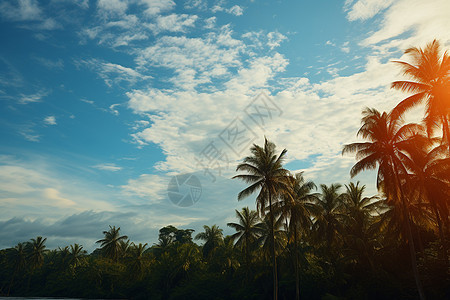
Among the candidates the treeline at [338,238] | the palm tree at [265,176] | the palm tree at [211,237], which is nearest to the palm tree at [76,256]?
the treeline at [338,238]

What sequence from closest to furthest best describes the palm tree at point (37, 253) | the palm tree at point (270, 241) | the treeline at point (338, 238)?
the treeline at point (338, 238) → the palm tree at point (270, 241) → the palm tree at point (37, 253)

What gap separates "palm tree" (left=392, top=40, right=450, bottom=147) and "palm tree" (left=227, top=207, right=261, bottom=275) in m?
28.8

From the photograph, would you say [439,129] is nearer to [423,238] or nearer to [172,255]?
[423,238]

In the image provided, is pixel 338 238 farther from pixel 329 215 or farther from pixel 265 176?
pixel 265 176

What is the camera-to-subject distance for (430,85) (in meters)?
20.0

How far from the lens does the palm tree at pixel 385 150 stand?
24344mm

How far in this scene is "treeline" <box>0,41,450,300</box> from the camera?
24.2 m

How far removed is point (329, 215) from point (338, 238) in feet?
10.0

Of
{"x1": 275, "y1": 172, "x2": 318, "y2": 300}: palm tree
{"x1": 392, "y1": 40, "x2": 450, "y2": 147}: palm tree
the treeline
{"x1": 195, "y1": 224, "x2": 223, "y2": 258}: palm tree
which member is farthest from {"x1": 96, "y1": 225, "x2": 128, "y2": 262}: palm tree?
{"x1": 392, "y1": 40, "x2": 450, "y2": 147}: palm tree

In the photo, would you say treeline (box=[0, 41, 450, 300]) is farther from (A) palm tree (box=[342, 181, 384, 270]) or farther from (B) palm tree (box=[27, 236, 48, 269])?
(B) palm tree (box=[27, 236, 48, 269])

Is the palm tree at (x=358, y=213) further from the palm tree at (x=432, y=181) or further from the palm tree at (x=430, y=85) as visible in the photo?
the palm tree at (x=430, y=85)

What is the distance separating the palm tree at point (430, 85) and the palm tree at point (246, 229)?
28.8 metres

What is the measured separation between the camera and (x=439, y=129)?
20.8m

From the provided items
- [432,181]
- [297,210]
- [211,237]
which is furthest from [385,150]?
[211,237]
